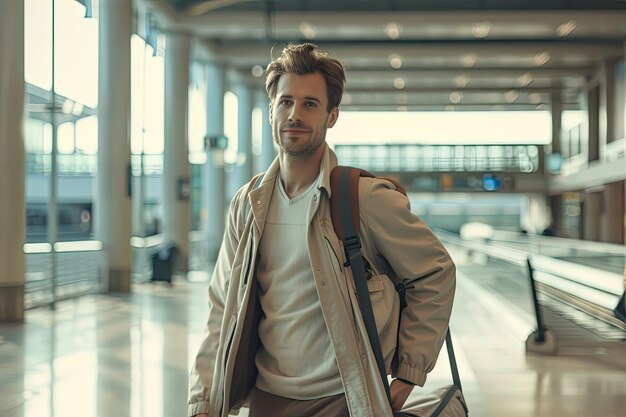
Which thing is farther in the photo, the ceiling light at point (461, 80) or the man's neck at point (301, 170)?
the ceiling light at point (461, 80)

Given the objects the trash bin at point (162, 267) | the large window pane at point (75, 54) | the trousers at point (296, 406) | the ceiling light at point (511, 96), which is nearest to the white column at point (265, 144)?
the ceiling light at point (511, 96)

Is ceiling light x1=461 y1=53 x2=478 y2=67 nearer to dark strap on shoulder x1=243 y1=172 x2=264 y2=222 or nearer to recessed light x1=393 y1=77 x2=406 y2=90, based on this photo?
recessed light x1=393 y1=77 x2=406 y2=90

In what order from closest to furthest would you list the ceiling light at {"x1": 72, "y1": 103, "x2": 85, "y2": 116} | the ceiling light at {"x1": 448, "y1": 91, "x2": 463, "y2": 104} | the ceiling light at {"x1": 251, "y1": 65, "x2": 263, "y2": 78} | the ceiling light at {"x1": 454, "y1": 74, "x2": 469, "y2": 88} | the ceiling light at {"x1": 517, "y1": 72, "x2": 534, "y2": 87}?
1. the ceiling light at {"x1": 72, "y1": 103, "x2": 85, "y2": 116}
2. the ceiling light at {"x1": 251, "y1": 65, "x2": 263, "y2": 78}
3. the ceiling light at {"x1": 454, "y1": 74, "x2": 469, "y2": 88}
4. the ceiling light at {"x1": 517, "y1": 72, "x2": 534, "y2": 87}
5. the ceiling light at {"x1": 448, "y1": 91, "x2": 463, "y2": 104}

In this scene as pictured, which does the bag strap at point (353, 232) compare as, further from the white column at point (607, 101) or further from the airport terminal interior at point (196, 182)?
the white column at point (607, 101)

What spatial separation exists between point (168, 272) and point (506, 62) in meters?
17.2

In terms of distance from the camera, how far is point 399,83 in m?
36.7

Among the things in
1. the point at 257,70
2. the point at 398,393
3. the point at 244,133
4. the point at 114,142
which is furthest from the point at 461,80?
the point at 398,393

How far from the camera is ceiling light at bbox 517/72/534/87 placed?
110ft

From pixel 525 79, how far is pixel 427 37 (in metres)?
10.4

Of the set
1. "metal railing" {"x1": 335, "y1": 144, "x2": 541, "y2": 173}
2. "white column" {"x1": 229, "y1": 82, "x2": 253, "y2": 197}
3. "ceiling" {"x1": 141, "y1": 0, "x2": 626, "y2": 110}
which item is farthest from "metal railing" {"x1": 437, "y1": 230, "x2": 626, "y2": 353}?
"metal railing" {"x1": 335, "y1": 144, "x2": 541, "y2": 173}

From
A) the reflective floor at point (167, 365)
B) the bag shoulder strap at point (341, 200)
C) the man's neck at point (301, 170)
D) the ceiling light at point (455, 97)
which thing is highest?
the ceiling light at point (455, 97)

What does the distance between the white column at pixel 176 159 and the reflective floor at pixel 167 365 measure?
29.7 ft

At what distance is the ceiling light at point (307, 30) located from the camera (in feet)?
75.3

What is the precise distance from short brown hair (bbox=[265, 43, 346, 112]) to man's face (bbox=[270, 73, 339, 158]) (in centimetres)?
2
